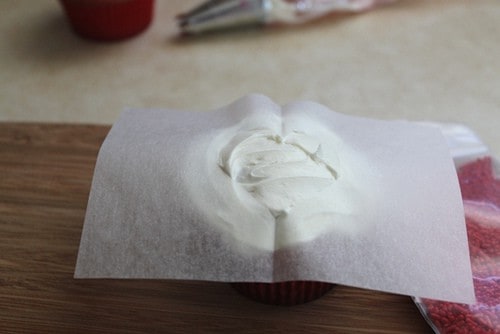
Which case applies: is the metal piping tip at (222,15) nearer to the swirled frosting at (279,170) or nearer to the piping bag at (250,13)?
the piping bag at (250,13)

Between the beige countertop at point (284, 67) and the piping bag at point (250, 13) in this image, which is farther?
the piping bag at point (250, 13)

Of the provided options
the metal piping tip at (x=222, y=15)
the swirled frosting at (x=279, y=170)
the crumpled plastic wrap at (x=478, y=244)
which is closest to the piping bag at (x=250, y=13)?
the metal piping tip at (x=222, y=15)

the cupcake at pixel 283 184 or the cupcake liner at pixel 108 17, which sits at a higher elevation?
the cupcake at pixel 283 184

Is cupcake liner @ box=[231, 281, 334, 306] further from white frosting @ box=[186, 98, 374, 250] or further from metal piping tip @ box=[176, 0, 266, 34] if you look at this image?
metal piping tip @ box=[176, 0, 266, 34]

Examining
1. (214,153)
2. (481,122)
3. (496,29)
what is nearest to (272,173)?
(214,153)

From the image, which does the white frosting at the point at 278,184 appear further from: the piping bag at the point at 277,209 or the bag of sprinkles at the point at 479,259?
the bag of sprinkles at the point at 479,259

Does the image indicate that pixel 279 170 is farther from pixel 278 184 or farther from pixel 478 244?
pixel 478 244

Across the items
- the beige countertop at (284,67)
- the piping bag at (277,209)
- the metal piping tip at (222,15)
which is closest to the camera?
the piping bag at (277,209)

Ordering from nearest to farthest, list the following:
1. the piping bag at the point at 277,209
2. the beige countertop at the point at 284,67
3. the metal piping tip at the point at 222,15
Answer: the piping bag at the point at 277,209, the beige countertop at the point at 284,67, the metal piping tip at the point at 222,15

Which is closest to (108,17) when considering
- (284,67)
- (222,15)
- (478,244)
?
(222,15)

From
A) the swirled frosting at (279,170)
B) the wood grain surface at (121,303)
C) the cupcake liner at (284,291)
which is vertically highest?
the swirled frosting at (279,170)
